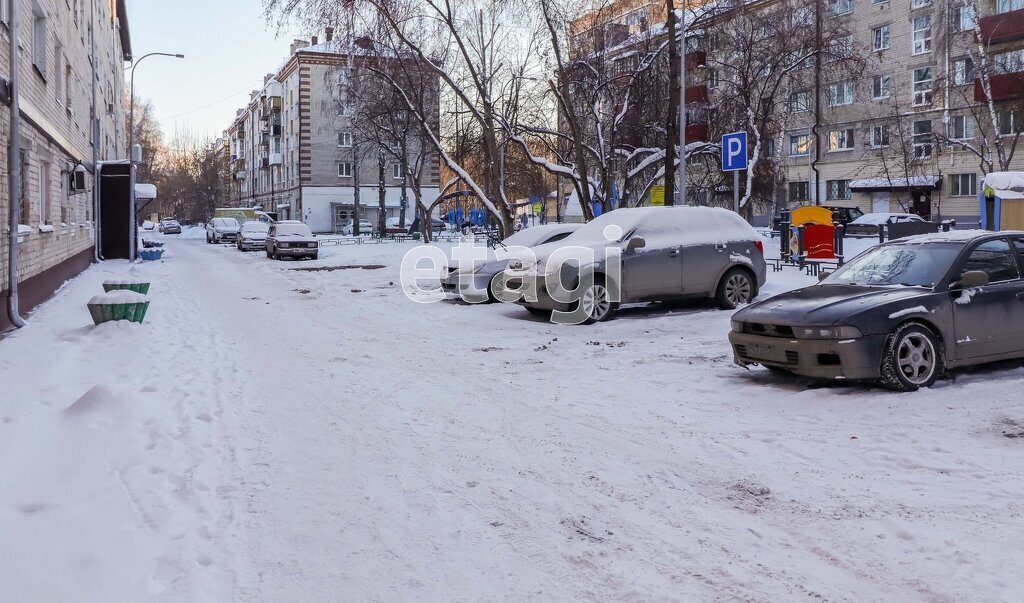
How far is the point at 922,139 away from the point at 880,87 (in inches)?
172

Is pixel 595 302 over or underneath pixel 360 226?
underneath

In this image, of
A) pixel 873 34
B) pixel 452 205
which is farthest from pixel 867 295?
pixel 452 205

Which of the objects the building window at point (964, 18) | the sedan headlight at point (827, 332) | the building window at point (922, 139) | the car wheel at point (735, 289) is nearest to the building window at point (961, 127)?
the building window at point (922, 139)

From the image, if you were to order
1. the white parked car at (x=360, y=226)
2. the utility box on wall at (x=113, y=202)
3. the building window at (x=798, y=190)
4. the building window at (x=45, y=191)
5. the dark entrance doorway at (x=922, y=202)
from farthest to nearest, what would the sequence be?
the white parked car at (x=360, y=226)
the building window at (x=798, y=190)
the dark entrance doorway at (x=922, y=202)
the utility box on wall at (x=113, y=202)
the building window at (x=45, y=191)

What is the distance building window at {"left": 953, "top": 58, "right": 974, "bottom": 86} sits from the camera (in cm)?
4178

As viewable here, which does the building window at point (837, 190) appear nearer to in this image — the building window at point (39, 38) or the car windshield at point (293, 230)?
the car windshield at point (293, 230)

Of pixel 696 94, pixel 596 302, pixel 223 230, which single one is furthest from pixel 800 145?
pixel 596 302

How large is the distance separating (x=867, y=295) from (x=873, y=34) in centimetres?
4690

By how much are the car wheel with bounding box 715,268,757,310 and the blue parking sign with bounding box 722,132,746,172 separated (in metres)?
3.13

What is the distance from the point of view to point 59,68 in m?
18.8

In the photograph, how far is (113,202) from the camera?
94.4ft

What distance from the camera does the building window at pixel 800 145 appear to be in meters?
51.2

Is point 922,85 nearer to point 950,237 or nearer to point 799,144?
point 799,144

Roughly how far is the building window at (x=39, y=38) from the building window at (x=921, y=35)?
142 feet
